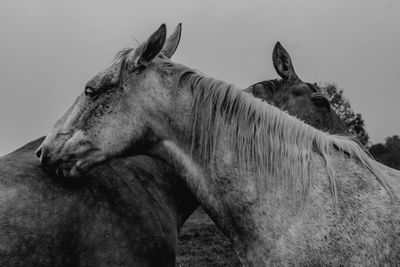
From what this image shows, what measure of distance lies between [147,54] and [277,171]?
1.47 metres

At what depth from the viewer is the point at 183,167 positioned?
12.2 feet

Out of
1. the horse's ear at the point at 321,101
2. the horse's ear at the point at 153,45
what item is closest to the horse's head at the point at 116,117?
the horse's ear at the point at 153,45

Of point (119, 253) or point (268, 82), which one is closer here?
point (119, 253)

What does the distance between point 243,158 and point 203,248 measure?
6.96 meters

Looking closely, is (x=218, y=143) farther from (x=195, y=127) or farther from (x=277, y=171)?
(x=277, y=171)

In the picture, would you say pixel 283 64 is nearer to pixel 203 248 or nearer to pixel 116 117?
pixel 116 117

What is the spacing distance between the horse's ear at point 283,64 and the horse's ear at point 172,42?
2382mm

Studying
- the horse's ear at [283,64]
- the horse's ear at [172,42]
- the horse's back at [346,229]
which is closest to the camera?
the horse's back at [346,229]

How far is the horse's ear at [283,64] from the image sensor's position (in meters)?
6.61

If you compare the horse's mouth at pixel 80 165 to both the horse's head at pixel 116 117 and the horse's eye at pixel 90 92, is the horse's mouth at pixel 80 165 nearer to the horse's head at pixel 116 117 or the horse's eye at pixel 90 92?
the horse's head at pixel 116 117

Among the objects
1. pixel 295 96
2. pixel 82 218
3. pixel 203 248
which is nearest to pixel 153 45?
pixel 82 218

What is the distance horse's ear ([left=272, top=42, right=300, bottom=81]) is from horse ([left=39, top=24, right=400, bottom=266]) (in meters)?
2.95

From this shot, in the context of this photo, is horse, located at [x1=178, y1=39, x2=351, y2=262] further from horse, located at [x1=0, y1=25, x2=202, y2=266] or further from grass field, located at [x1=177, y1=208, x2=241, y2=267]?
grass field, located at [x1=177, y1=208, x2=241, y2=267]

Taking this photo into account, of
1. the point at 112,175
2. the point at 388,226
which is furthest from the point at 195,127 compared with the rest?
the point at 388,226
